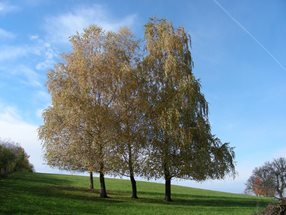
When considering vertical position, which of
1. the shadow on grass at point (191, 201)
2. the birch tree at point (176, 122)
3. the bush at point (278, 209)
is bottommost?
the shadow on grass at point (191, 201)

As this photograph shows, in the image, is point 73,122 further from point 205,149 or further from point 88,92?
point 205,149

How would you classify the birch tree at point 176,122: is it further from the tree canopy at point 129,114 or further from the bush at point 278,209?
the bush at point 278,209

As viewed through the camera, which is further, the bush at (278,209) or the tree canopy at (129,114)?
the tree canopy at (129,114)

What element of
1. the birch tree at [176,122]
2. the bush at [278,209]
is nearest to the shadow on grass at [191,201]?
the birch tree at [176,122]

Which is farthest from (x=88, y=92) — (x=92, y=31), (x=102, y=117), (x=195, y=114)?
(x=195, y=114)

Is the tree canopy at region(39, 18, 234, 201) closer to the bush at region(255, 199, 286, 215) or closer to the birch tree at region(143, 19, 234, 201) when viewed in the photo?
the birch tree at region(143, 19, 234, 201)

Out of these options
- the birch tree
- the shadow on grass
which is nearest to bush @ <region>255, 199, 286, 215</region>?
the shadow on grass

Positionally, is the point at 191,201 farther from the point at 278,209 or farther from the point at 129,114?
the point at 278,209

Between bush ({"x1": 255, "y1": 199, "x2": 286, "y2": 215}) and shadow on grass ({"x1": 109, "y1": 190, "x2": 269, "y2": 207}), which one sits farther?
shadow on grass ({"x1": 109, "y1": 190, "x2": 269, "y2": 207})

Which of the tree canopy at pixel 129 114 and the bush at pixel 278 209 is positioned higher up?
the tree canopy at pixel 129 114

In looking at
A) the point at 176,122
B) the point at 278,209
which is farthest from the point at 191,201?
the point at 278,209

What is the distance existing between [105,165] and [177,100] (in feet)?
25.0

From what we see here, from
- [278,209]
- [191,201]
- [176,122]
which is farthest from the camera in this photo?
[191,201]

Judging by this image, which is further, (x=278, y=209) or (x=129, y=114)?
(x=129, y=114)
